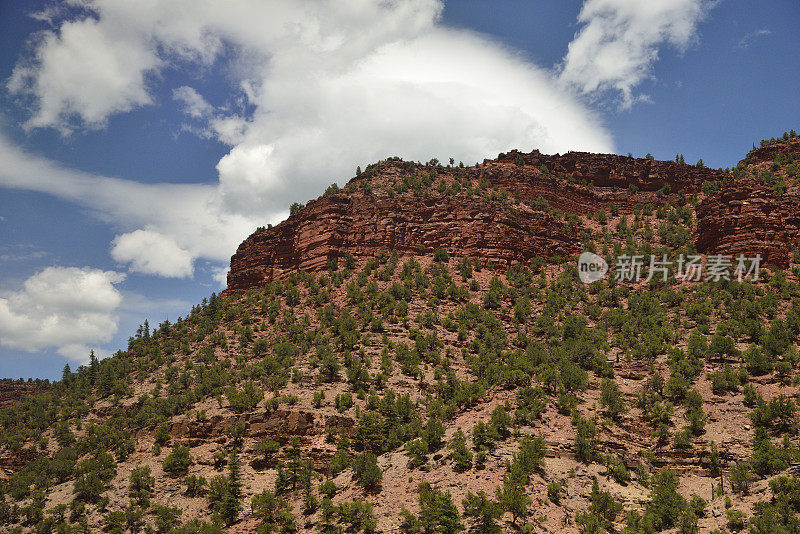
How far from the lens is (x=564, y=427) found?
2491 cm

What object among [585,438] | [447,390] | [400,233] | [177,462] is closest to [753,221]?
[585,438]

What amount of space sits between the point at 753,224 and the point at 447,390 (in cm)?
3286

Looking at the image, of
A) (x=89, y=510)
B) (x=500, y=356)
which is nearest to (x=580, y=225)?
(x=500, y=356)

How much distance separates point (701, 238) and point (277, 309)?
1664 inches

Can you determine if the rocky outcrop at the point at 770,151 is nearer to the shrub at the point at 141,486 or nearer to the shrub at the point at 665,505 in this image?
the shrub at the point at 665,505

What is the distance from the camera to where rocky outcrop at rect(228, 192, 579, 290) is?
169 ft

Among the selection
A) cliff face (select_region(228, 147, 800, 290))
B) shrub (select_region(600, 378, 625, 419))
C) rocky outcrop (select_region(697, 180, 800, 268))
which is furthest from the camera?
cliff face (select_region(228, 147, 800, 290))

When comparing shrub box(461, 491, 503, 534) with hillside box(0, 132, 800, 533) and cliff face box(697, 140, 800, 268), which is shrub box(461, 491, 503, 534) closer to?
hillside box(0, 132, 800, 533)

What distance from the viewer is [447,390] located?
31.1 m

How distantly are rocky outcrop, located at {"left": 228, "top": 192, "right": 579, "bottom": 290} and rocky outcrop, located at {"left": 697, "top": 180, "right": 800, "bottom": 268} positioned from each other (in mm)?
13839

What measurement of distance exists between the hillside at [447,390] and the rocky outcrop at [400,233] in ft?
0.83

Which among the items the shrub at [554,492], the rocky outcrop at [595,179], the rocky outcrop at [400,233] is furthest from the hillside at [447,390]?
the rocky outcrop at [595,179]

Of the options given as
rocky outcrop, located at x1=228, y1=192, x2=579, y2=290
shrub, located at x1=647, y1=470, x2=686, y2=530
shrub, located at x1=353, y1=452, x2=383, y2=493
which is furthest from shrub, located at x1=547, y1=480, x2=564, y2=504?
rocky outcrop, located at x1=228, y1=192, x2=579, y2=290

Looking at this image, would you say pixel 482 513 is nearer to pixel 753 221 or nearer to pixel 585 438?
pixel 585 438
